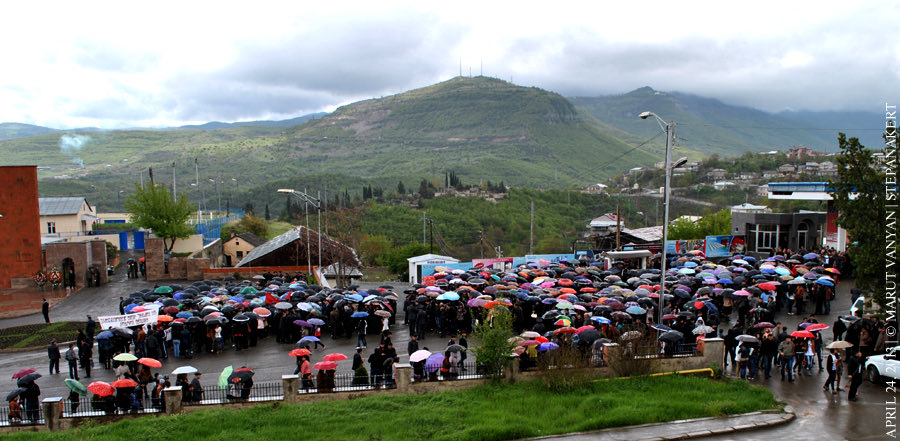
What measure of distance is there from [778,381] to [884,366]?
2.34 meters

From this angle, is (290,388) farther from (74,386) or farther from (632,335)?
(632,335)

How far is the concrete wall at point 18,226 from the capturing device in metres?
36.4

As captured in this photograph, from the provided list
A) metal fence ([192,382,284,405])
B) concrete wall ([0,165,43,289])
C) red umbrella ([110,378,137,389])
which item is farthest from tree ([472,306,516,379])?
concrete wall ([0,165,43,289])

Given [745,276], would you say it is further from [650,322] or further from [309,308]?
[309,308]

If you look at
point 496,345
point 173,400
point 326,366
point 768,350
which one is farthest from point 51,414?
point 768,350

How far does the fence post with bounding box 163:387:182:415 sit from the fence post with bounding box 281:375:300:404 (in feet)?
7.60

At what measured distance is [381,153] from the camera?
194375mm

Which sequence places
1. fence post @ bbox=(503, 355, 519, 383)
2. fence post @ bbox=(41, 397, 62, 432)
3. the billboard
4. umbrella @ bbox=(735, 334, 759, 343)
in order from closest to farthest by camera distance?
fence post @ bbox=(41, 397, 62, 432), fence post @ bbox=(503, 355, 519, 383), umbrella @ bbox=(735, 334, 759, 343), the billboard

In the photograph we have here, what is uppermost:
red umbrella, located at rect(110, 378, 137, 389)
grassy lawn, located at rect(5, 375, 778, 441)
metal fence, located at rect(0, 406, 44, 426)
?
red umbrella, located at rect(110, 378, 137, 389)

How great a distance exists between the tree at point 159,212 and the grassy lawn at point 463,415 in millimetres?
35929

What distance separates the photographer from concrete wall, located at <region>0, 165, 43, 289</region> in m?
36.4

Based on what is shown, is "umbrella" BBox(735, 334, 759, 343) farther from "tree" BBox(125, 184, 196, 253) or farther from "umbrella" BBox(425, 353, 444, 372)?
"tree" BBox(125, 184, 196, 253)

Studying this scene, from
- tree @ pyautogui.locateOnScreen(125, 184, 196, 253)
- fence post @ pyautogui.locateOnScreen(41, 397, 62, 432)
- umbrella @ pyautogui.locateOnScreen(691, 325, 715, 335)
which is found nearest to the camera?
fence post @ pyautogui.locateOnScreen(41, 397, 62, 432)

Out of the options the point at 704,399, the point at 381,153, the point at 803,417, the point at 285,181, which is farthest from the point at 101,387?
the point at 381,153
